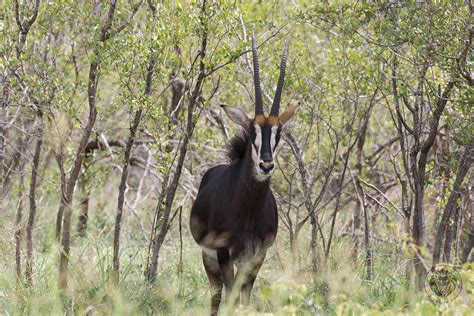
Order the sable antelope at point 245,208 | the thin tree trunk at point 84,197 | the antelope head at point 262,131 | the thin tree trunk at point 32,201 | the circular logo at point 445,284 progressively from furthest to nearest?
the thin tree trunk at point 84,197, the thin tree trunk at point 32,201, the sable antelope at point 245,208, the antelope head at point 262,131, the circular logo at point 445,284

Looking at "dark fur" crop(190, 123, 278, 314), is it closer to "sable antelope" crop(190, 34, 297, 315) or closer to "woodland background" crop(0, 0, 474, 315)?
"sable antelope" crop(190, 34, 297, 315)

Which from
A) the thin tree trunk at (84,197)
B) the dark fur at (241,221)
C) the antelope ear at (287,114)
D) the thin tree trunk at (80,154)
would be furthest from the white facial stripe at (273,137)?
the thin tree trunk at (84,197)

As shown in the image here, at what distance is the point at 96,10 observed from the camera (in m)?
8.09

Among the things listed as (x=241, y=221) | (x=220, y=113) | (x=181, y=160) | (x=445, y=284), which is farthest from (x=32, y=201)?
(x=445, y=284)

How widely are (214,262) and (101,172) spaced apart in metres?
3.45

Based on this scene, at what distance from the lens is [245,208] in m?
7.45

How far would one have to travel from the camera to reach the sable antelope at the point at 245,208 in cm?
730

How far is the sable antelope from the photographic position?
7297 mm

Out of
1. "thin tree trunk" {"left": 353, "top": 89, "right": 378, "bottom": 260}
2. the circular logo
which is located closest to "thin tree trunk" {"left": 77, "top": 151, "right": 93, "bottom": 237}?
"thin tree trunk" {"left": 353, "top": 89, "right": 378, "bottom": 260}

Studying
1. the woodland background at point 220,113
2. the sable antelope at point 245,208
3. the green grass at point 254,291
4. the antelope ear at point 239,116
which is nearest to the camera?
the green grass at point 254,291

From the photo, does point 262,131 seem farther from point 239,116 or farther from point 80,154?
point 80,154

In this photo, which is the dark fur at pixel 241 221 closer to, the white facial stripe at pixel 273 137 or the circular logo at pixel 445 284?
the white facial stripe at pixel 273 137

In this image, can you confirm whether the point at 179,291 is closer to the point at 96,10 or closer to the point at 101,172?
the point at 96,10

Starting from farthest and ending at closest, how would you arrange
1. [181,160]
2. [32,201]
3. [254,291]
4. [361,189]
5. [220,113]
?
1. [220,113]
2. [361,189]
3. [254,291]
4. [32,201]
5. [181,160]
